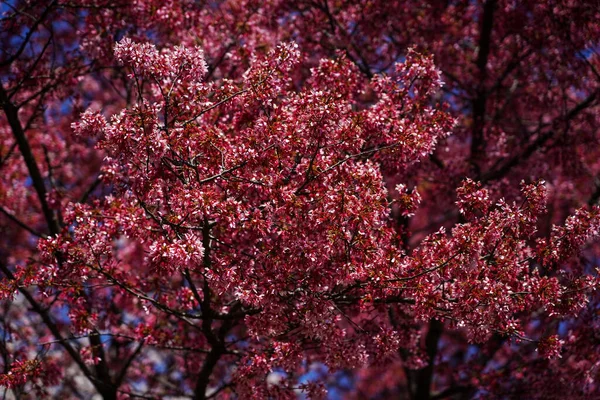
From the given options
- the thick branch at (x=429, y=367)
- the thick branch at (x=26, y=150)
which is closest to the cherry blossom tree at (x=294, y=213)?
the thick branch at (x=26, y=150)

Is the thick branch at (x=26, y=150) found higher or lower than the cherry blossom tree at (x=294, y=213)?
higher

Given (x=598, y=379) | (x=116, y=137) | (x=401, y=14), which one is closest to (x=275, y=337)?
(x=116, y=137)

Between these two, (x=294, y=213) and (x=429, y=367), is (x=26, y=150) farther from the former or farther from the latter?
(x=429, y=367)

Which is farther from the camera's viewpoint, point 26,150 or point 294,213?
point 26,150

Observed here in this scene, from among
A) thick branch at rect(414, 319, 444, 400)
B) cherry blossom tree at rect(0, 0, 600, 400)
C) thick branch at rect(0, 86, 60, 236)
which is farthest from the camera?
thick branch at rect(414, 319, 444, 400)

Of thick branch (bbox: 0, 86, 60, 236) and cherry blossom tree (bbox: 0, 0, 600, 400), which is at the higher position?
thick branch (bbox: 0, 86, 60, 236)

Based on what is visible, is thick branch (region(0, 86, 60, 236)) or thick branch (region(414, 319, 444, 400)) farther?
thick branch (region(414, 319, 444, 400))

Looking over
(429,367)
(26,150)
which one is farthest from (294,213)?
(429,367)

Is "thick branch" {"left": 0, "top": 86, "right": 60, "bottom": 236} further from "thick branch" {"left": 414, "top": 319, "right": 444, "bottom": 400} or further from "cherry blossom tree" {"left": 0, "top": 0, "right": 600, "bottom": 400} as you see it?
"thick branch" {"left": 414, "top": 319, "right": 444, "bottom": 400}

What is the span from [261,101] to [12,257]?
491 inches

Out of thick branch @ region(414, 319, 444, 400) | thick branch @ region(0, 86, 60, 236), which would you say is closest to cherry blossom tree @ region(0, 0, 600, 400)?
thick branch @ region(0, 86, 60, 236)

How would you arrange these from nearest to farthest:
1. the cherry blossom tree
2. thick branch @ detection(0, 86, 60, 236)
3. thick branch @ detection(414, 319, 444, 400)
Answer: the cherry blossom tree, thick branch @ detection(0, 86, 60, 236), thick branch @ detection(414, 319, 444, 400)

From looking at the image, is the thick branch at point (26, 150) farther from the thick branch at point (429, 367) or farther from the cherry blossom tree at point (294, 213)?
the thick branch at point (429, 367)

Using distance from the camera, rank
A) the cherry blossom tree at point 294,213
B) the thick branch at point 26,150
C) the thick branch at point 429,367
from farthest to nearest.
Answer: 1. the thick branch at point 429,367
2. the thick branch at point 26,150
3. the cherry blossom tree at point 294,213
